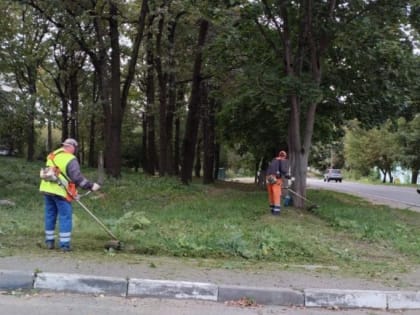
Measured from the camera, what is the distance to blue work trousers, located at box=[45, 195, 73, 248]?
326 inches

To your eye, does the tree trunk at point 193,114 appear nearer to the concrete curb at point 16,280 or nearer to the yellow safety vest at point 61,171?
the yellow safety vest at point 61,171


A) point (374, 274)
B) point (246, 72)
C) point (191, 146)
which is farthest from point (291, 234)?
point (191, 146)

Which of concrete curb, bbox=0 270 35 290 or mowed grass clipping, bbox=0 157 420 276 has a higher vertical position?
mowed grass clipping, bbox=0 157 420 276

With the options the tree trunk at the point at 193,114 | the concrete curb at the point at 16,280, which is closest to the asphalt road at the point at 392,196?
the tree trunk at the point at 193,114

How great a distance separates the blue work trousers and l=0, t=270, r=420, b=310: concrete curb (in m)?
1.69

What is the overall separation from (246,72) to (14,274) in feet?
35.8

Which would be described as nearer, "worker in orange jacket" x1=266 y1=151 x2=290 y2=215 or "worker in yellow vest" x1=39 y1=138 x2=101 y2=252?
"worker in yellow vest" x1=39 y1=138 x2=101 y2=252

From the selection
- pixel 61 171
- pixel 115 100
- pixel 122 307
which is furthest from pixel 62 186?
pixel 115 100

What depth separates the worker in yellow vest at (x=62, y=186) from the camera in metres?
8.16

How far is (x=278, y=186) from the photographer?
14469 mm

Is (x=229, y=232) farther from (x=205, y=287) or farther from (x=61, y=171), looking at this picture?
(x=205, y=287)

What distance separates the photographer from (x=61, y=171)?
A: 27.1 ft

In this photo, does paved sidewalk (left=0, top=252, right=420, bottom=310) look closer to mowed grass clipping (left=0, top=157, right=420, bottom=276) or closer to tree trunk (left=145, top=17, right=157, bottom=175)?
mowed grass clipping (left=0, top=157, right=420, bottom=276)

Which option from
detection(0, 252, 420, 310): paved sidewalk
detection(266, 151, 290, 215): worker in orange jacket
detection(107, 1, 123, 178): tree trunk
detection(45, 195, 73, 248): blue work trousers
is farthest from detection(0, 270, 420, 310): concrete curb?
detection(107, 1, 123, 178): tree trunk
